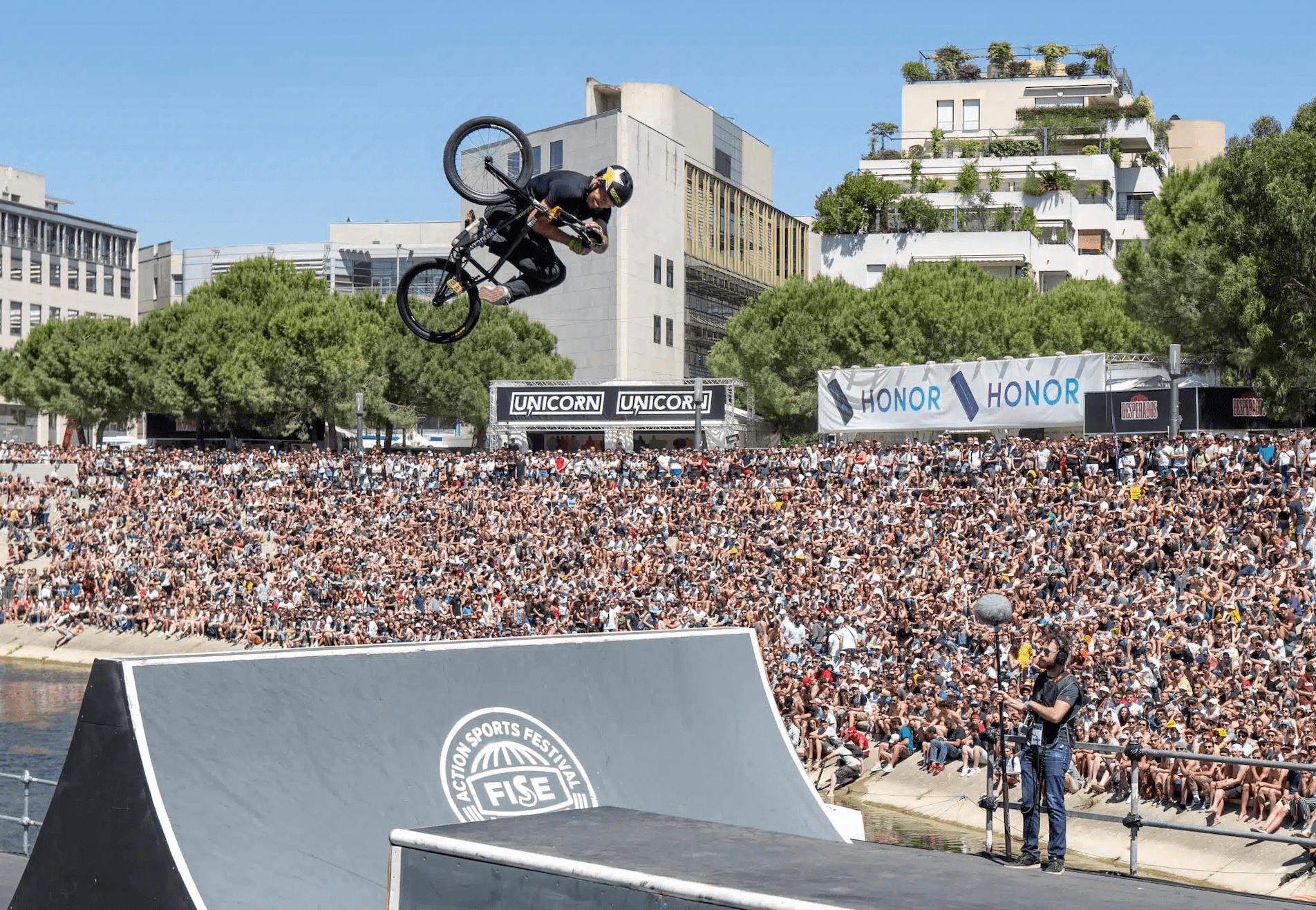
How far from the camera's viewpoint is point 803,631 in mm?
28156

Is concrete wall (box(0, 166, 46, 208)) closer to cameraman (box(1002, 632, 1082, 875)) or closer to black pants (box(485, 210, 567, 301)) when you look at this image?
black pants (box(485, 210, 567, 301))

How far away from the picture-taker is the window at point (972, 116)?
310ft

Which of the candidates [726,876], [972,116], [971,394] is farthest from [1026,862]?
[972,116]

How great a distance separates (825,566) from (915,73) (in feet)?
235

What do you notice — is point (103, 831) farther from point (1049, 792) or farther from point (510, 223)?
point (510, 223)

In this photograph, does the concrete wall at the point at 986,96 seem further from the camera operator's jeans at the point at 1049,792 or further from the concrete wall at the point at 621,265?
the camera operator's jeans at the point at 1049,792

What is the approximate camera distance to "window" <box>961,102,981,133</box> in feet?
310

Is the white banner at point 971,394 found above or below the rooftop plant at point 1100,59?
below

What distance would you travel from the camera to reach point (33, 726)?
111 ft

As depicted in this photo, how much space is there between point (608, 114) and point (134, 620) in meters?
42.7

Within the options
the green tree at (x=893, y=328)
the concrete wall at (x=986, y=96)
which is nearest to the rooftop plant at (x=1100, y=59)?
the concrete wall at (x=986, y=96)

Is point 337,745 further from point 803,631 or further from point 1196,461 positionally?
point 1196,461

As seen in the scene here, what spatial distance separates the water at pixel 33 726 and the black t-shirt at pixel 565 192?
46.6 feet

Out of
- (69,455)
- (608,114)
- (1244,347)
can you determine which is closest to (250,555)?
(69,455)
